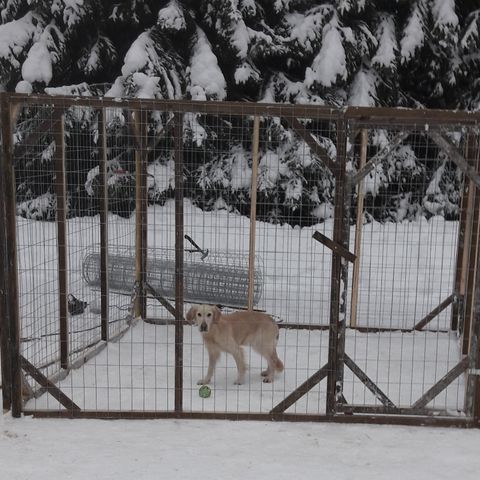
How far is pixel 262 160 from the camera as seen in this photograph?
934cm

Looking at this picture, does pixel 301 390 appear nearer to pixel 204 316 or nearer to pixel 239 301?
pixel 204 316

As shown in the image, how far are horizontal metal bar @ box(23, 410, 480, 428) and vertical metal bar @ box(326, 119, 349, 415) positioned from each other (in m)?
0.17

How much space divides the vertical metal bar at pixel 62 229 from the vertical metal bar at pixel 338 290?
82.0 inches

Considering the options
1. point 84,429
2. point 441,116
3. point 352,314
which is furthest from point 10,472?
point 352,314

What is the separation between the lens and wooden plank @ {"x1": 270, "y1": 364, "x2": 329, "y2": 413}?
14.0 feet

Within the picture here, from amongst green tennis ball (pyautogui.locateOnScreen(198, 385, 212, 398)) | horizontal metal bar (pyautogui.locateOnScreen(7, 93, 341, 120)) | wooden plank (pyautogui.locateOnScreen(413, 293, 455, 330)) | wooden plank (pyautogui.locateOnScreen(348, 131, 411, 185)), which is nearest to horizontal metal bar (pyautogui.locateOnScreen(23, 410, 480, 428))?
green tennis ball (pyautogui.locateOnScreen(198, 385, 212, 398))

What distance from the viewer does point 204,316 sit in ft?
16.1

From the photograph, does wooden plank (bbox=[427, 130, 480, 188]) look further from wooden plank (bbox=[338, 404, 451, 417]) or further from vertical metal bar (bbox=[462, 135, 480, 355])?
wooden plank (bbox=[338, 404, 451, 417])

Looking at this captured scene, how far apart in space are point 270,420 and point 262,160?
575 centimetres

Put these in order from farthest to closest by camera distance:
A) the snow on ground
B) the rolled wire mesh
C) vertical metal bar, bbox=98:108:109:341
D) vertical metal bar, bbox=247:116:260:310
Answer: the rolled wire mesh, vertical metal bar, bbox=247:116:260:310, vertical metal bar, bbox=98:108:109:341, the snow on ground

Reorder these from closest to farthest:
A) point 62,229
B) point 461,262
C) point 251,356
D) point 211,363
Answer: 1. point 62,229
2. point 211,363
3. point 251,356
4. point 461,262

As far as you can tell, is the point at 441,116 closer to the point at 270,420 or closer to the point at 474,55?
the point at 270,420

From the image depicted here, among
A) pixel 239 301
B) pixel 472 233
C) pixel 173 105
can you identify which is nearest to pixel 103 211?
pixel 173 105

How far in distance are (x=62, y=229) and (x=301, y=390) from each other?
92.2 inches
